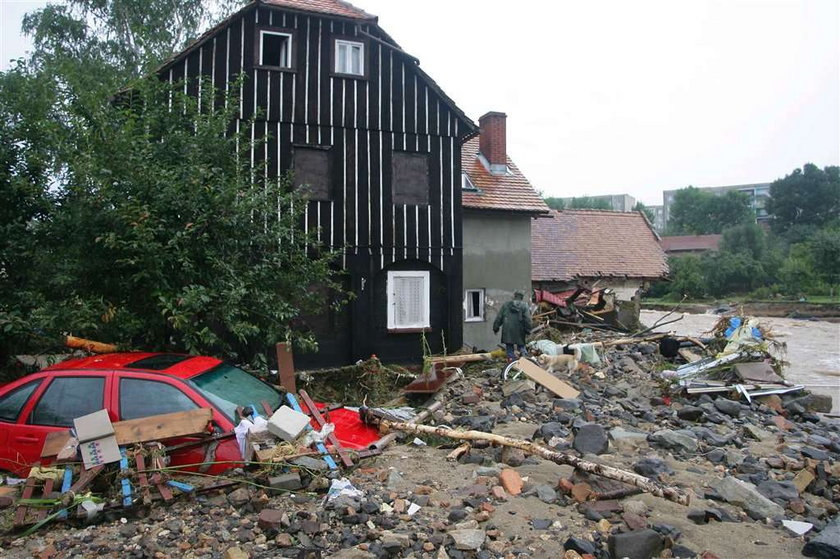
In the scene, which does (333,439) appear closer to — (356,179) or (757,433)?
(757,433)

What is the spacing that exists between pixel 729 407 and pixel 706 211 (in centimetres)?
7753

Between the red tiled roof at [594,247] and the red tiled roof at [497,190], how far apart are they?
4.85 m

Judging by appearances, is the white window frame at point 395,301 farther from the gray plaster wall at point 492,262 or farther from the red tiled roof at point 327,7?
the red tiled roof at point 327,7

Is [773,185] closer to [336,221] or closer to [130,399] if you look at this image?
[336,221]

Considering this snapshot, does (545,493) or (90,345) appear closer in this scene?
(545,493)

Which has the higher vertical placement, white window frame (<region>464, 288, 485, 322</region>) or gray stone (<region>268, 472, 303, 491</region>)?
white window frame (<region>464, 288, 485, 322</region>)

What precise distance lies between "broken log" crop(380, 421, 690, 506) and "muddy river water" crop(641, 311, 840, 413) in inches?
355

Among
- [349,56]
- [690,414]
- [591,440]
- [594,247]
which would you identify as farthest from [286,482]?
[594,247]

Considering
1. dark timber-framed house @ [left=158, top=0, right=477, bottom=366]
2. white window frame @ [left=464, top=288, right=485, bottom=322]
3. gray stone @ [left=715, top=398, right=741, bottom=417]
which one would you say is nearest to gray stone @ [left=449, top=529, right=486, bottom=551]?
gray stone @ [left=715, top=398, right=741, bottom=417]

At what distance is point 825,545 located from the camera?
4.66 metres

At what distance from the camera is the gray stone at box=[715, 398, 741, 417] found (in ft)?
33.0

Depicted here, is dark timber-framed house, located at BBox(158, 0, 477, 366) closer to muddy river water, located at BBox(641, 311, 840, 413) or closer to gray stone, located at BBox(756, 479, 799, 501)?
muddy river water, located at BBox(641, 311, 840, 413)

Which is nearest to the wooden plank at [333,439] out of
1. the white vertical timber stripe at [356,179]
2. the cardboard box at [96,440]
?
the cardboard box at [96,440]

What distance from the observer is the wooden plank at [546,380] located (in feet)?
34.8
